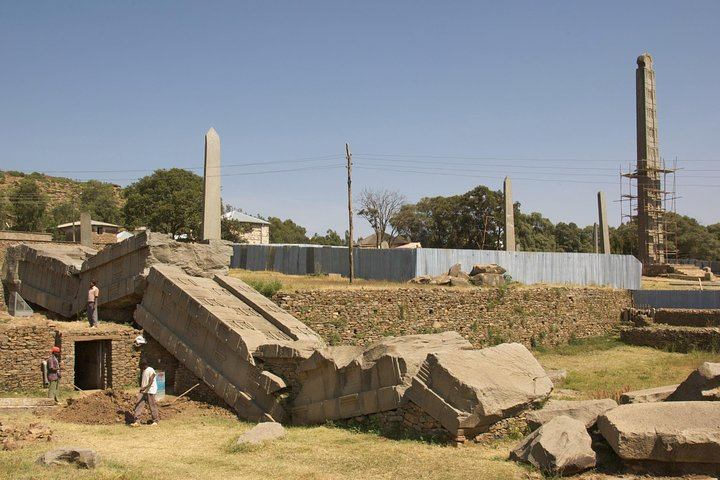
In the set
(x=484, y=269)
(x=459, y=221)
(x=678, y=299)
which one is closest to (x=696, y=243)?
(x=459, y=221)

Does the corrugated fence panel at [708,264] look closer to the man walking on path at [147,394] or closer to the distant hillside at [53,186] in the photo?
the man walking on path at [147,394]

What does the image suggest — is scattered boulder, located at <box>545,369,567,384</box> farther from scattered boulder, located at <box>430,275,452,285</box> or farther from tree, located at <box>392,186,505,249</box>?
tree, located at <box>392,186,505,249</box>

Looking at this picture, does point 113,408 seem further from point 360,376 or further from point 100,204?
point 100,204

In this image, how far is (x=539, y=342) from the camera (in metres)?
25.9

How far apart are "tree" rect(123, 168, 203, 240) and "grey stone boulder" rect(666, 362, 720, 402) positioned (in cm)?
4316

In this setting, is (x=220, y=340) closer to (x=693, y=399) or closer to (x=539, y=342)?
(x=693, y=399)

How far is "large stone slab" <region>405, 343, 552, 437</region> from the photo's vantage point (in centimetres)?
1005

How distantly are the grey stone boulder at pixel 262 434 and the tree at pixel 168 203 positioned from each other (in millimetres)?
40149

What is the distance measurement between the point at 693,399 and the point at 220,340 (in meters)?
9.36

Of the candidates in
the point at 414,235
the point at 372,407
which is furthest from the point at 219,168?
the point at 414,235

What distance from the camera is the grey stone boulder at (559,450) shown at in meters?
8.50

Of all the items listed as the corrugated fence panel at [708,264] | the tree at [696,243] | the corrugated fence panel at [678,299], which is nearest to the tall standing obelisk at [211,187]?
the corrugated fence panel at [678,299]

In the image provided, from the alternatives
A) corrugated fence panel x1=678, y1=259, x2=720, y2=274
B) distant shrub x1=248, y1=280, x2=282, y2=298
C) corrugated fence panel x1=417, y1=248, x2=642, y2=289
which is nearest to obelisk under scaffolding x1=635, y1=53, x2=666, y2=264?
corrugated fence panel x1=678, y1=259, x2=720, y2=274

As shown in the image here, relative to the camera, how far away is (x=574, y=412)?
10172 millimetres
